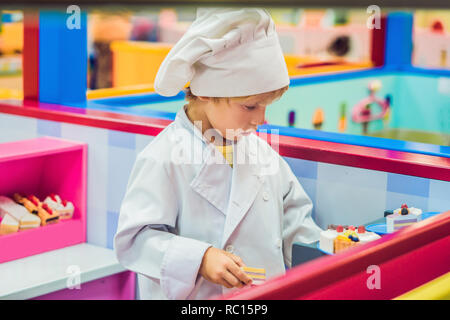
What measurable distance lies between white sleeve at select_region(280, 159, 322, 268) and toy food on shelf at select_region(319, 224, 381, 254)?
20 cm

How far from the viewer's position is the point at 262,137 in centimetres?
183

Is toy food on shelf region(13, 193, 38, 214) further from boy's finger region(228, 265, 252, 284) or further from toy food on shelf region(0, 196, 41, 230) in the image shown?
boy's finger region(228, 265, 252, 284)

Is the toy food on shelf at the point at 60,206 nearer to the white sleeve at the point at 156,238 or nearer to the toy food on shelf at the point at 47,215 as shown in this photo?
the toy food on shelf at the point at 47,215

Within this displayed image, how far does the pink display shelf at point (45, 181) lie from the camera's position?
6.75 ft

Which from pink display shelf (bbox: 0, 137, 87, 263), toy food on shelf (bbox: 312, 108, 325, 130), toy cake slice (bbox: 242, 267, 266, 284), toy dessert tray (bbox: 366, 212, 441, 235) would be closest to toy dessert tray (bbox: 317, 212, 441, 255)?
toy dessert tray (bbox: 366, 212, 441, 235)

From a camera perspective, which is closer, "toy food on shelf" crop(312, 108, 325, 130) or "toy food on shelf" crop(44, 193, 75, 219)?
"toy food on shelf" crop(44, 193, 75, 219)

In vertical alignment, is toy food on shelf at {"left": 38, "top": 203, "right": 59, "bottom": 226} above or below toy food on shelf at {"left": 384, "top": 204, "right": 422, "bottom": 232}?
below

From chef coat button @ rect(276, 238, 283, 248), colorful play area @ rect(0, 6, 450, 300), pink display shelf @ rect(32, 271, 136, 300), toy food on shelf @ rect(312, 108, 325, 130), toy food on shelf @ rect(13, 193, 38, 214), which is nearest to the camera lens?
A: colorful play area @ rect(0, 6, 450, 300)

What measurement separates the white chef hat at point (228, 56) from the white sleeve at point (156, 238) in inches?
8.1

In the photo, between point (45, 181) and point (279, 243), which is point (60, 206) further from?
point (279, 243)

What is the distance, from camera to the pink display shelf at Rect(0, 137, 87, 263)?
206 cm

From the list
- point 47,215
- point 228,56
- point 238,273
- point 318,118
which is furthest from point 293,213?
point 318,118

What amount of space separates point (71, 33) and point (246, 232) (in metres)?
1.22
